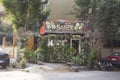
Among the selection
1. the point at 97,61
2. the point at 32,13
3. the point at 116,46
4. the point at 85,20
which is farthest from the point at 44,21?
the point at 116,46

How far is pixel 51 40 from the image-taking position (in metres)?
29.2

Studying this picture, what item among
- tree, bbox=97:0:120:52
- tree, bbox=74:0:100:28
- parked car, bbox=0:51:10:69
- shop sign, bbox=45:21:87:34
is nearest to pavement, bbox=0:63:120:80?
parked car, bbox=0:51:10:69

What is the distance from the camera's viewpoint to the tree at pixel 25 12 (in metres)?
25.6

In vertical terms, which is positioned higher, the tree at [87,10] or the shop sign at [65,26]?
the tree at [87,10]

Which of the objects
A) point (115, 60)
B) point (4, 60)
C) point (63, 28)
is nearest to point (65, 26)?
point (63, 28)

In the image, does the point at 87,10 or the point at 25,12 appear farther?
the point at 87,10

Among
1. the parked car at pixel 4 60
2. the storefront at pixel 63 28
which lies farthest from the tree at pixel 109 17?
the parked car at pixel 4 60

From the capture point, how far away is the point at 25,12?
86.0 ft

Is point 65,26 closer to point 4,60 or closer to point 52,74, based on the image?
point 4,60

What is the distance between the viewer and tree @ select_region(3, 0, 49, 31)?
25.6m

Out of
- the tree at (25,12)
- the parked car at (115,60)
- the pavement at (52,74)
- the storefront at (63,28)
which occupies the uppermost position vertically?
the tree at (25,12)

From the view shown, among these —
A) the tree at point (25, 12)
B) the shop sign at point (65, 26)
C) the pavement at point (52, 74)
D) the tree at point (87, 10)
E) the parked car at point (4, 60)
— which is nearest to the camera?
the pavement at point (52, 74)

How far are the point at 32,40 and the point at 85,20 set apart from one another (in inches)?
229

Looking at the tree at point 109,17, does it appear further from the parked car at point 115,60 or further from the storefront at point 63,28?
the storefront at point 63,28
